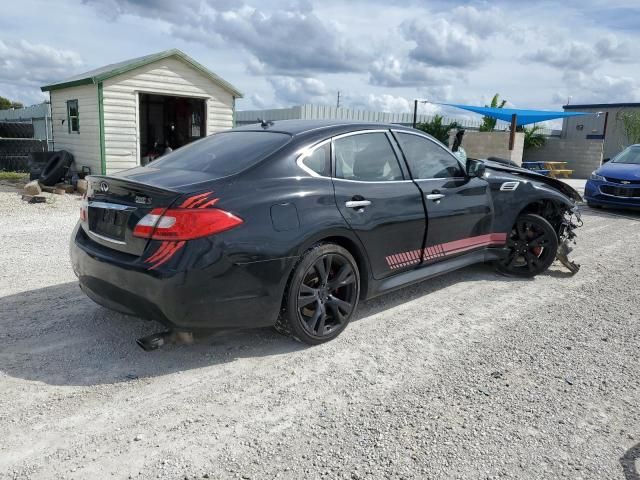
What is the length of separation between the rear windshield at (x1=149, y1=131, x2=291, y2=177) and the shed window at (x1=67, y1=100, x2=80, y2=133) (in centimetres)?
1117

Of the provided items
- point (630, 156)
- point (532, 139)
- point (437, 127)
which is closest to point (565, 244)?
point (630, 156)

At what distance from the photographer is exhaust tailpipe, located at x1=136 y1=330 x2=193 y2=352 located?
3.24 meters

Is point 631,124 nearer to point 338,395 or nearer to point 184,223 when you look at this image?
point 338,395

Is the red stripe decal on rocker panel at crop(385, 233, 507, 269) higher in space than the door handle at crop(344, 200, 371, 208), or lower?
lower

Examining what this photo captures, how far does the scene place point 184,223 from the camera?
3.06 meters

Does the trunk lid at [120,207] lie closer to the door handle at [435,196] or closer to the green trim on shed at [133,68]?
the door handle at [435,196]

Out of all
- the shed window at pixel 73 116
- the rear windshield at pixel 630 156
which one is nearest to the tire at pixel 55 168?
the shed window at pixel 73 116

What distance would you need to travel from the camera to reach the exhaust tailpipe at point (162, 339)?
3238mm

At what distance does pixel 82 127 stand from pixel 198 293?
40.0ft

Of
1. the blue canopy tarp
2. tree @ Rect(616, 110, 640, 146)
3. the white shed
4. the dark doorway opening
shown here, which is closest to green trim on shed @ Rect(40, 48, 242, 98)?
the white shed

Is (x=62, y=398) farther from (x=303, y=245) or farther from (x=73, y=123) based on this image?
(x=73, y=123)

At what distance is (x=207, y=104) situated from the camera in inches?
573

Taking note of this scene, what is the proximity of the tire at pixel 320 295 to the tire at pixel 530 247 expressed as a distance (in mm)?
2539

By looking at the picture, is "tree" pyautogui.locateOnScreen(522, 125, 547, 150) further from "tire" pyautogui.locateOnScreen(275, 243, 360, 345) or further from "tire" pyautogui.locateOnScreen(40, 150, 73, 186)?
"tire" pyautogui.locateOnScreen(275, 243, 360, 345)
